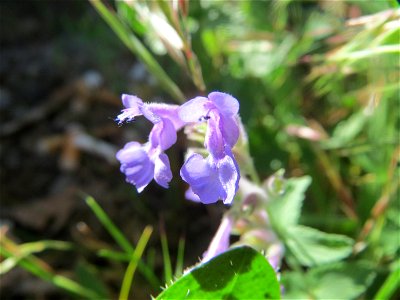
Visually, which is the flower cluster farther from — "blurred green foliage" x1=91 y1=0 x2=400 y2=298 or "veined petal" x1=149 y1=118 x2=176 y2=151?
"blurred green foliage" x1=91 y1=0 x2=400 y2=298

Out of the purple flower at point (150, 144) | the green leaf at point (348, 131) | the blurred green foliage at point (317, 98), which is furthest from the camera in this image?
the green leaf at point (348, 131)

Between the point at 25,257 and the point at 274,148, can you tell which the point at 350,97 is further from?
the point at 25,257

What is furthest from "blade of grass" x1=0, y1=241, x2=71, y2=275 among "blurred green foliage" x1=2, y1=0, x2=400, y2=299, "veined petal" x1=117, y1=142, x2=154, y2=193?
"veined petal" x1=117, y1=142, x2=154, y2=193

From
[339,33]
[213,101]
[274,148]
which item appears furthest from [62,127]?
[213,101]

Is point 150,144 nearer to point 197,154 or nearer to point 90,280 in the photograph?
point 197,154

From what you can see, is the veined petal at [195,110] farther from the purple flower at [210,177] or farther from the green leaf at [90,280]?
the green leaf at [90,280]

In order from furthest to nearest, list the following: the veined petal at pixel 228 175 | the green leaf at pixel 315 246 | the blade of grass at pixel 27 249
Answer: the blade of grass at pixel 27 249 → the green leaf at pixel 315 246 → the veined petal at pixel 228 175

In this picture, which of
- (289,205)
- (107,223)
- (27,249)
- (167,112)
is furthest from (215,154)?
(27,249)

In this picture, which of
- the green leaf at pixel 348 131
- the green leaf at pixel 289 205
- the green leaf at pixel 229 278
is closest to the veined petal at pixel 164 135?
the green leaf at pixel 229 278
